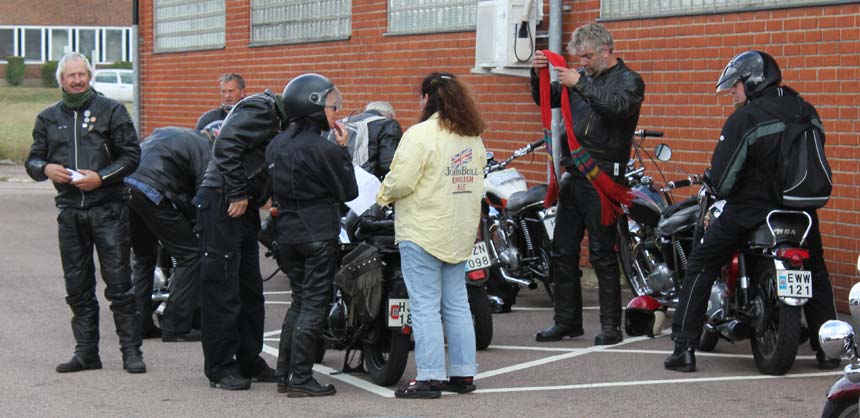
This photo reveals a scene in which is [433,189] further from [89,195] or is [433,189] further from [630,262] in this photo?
[630,262]

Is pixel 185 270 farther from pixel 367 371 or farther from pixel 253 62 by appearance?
pixel 253 62

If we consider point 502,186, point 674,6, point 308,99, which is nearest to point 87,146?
point 308,99

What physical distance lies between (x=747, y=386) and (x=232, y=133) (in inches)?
130

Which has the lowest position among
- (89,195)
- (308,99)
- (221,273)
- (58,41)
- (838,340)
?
(221,273)

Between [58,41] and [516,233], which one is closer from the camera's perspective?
[516,233]

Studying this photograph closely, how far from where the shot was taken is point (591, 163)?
9.25 meters

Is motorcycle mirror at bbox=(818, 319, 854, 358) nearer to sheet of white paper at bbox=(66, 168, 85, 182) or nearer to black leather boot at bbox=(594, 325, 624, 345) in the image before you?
black leather boot at bbox=(594, 325, 624, 345)

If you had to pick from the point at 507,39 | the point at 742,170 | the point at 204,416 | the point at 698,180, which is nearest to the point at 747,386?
the point at 742,170

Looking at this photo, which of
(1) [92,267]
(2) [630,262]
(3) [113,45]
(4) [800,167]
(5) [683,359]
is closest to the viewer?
(4) [800,167]

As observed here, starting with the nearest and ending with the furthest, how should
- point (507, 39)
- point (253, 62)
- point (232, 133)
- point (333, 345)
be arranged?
point (232, 133) < point (333, 345) < point (507, 39) < point (253, 62)

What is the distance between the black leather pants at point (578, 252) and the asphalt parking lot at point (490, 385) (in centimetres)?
24

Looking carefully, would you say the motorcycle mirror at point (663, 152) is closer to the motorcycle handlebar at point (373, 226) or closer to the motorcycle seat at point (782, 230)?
the motorcycle seat at point (782, 230)

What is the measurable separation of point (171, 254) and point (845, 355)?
5.78 metres

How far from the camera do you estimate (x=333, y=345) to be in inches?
330
